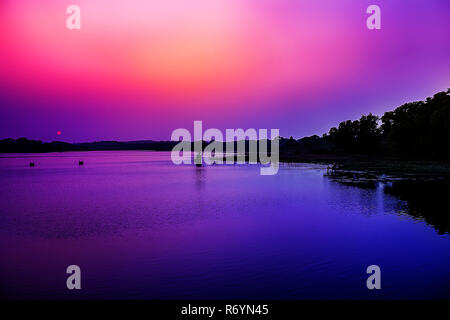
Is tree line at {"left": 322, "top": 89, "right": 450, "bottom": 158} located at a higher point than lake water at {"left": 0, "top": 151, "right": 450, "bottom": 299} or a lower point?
higher

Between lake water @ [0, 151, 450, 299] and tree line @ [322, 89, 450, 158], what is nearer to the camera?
lake water @ [0, 151, 450, 299]

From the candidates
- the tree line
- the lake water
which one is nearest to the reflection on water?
the lake water

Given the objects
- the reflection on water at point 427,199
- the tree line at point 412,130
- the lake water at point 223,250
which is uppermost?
the tree line at point 412,130

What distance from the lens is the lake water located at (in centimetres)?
1462

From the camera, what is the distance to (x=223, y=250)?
20.5m

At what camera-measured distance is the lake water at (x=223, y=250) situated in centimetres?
1462

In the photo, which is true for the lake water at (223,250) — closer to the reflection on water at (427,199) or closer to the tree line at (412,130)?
the reflection on water at (427,199)

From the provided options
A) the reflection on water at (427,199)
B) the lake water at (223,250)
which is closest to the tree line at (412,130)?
the reflection on water at (427,199)

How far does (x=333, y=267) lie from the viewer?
17.2 m

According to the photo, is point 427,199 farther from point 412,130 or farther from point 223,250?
point 412,130

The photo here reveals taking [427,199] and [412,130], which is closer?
[427,199]

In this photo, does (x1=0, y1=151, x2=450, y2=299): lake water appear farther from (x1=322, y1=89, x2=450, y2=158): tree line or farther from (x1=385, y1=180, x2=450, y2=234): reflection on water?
(x1=322, y1=89, x2=450, y2=158): tree line

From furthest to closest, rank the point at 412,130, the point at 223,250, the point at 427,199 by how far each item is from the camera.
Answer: the point at 412,130 → the point at 427,199 → the point at 223,250

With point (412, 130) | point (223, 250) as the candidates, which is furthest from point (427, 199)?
point (412, 130)
